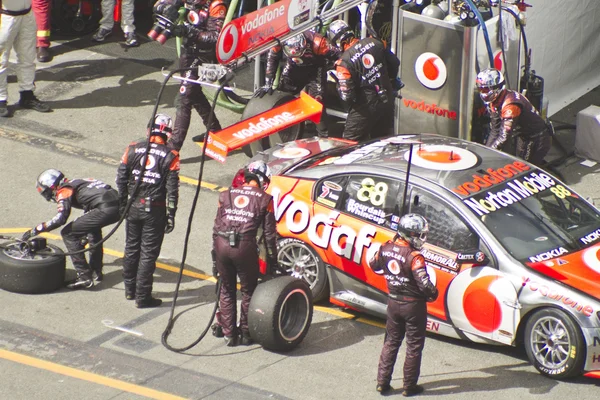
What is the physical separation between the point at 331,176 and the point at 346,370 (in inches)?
74.6

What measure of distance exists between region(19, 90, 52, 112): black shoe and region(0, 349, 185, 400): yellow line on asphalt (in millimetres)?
6152

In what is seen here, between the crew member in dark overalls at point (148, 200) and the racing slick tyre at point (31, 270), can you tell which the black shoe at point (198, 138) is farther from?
the racing slick tyre at point (31, 270)

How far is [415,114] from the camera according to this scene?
44.7 feet

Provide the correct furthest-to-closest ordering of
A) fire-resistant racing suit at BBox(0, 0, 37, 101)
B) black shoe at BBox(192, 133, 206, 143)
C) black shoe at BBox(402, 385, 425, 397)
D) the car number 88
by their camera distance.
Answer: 1. fire-resistant racing suit at BBox(0, 0, 37, 101)
2. black shoe at BBox(192, 133, 206, 143)
3. the car number 88
4. black shoe at BBox(402, 385, 425, 397)

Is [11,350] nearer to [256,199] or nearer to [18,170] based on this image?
[256,199]

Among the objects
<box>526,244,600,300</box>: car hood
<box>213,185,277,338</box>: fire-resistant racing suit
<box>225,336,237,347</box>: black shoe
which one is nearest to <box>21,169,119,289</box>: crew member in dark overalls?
<box>213,185,277,338</box>: fire-resistant racing suit

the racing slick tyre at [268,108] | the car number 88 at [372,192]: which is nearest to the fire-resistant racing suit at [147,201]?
the car number 88 at [372,192]

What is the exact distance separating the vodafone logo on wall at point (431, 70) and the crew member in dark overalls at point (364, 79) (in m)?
0.30

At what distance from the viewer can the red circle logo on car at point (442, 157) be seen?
33.1 ft

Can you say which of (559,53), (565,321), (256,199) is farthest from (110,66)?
(565,321)

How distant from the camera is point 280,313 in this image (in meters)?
9.55

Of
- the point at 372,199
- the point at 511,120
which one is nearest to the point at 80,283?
the point at 372,199

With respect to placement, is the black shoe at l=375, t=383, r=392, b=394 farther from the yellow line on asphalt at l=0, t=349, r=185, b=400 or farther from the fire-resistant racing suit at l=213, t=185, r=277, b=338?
the yellow line on asphalt at l=0, t=349, r=185, b=400

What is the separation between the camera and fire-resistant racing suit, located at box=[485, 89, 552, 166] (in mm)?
12164
